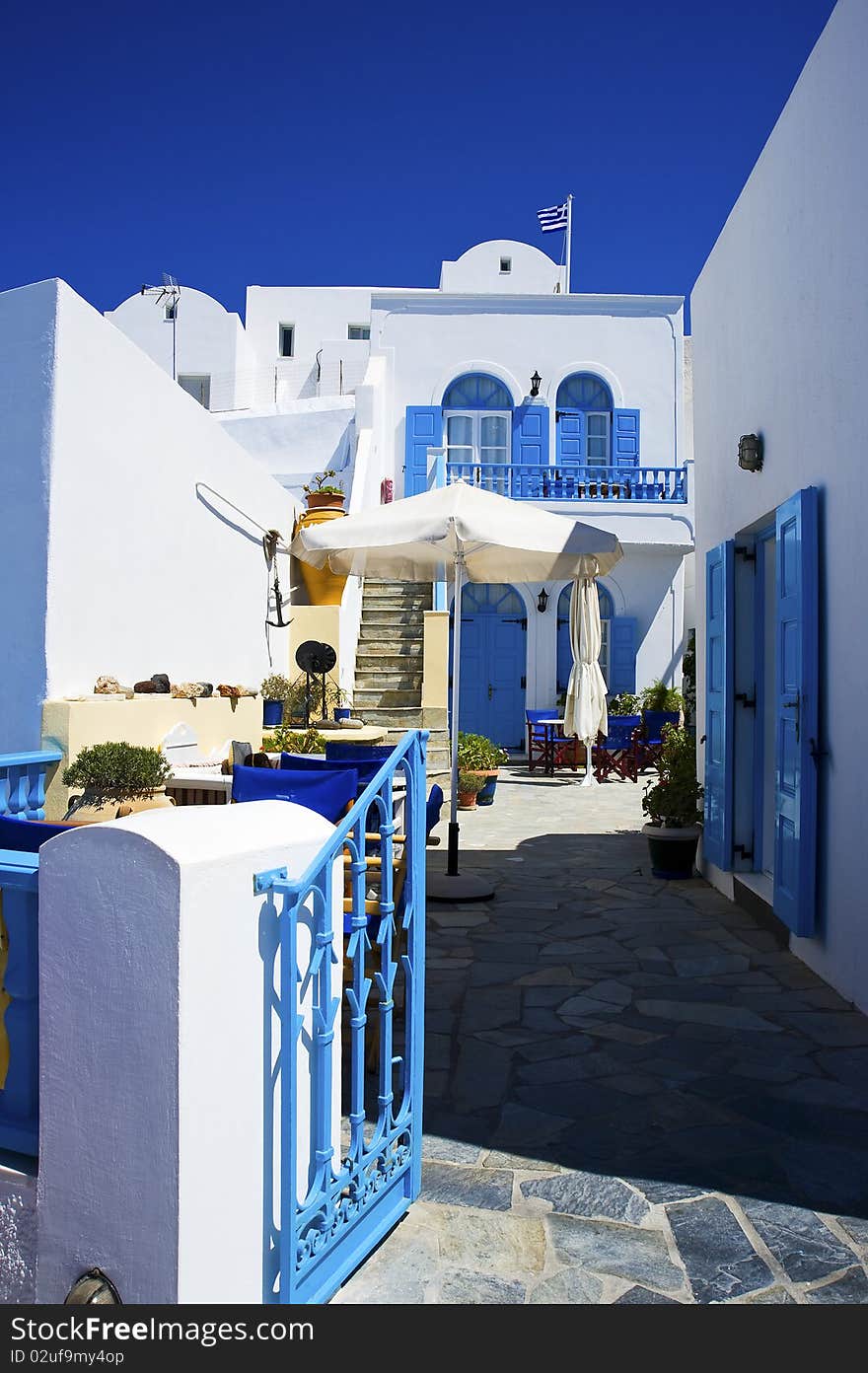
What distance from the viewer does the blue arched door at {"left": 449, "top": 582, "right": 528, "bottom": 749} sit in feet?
54.7

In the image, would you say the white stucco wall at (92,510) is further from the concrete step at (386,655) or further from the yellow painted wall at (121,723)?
the concrete step at (386,655)

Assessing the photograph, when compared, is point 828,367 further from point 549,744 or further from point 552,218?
point 552,218

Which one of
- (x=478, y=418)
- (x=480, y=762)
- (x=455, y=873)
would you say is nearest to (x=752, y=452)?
(x=455, y=873)

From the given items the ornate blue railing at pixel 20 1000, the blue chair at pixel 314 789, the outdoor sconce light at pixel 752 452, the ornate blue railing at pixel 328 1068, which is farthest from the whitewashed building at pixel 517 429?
the ornate blue railing at pixel 20 1000

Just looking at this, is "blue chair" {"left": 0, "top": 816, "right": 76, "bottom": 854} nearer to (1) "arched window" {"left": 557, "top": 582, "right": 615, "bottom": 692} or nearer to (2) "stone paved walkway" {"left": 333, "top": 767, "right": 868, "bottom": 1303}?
(2) "stone paved walkway" {"left": 333, "top": 767, "right": 868, "bottom": 1303}

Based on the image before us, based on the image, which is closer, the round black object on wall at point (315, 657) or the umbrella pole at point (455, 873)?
the umbrella pole at point (455, 873)

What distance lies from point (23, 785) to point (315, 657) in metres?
5.63

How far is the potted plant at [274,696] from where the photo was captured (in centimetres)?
1066

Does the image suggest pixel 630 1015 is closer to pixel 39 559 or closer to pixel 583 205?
pixel 39 559

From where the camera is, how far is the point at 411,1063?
276 centimetres

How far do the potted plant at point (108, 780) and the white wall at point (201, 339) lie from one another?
13885 mm

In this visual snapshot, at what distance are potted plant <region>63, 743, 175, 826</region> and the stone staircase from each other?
4740 mm

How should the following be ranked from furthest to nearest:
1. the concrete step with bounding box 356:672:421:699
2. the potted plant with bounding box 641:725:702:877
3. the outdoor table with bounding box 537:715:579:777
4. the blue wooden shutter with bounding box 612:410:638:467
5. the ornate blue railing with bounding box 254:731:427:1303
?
the blue wooden shutter with bounding box 612:410:638:467 < the outdoor table with bounding box 537:715:579:777 < the concrete step with bounding box 356:672:421:699 < the potted plant with bounding box 641:725:702:877 < the ornate blue railing with bounding box 254:731:427:1303

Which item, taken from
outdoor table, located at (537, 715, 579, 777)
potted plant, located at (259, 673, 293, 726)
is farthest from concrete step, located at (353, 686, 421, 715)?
outdoor table, located at (537, 715, 579, 777)
